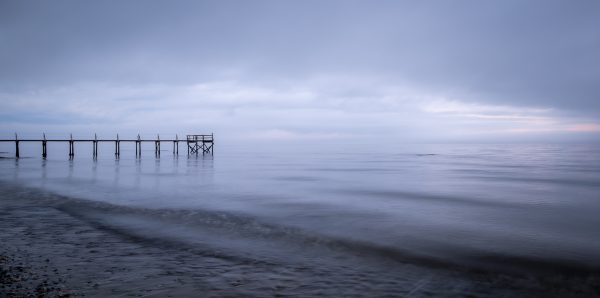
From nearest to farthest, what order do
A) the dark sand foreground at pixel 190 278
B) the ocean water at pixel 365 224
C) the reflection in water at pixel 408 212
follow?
1. the dark sand foreground at pixel 190 278
2. the ocean water at pixel 365 224
3. the reflection in water at pixel 408 212

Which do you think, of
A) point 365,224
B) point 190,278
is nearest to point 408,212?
point 365,224

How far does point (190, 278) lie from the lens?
22.3ft

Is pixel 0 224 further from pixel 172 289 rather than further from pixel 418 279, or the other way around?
pixel 418 279

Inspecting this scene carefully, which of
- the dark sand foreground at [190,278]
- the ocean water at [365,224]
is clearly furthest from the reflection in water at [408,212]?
the dark sand foreground at [190,278]

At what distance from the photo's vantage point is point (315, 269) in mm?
7641

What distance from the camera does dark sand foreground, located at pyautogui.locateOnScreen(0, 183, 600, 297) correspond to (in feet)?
20.2

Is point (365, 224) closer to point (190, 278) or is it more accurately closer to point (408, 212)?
point (408, 212)

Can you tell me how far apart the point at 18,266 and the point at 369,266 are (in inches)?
260

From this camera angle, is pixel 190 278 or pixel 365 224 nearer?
pixel 190 278

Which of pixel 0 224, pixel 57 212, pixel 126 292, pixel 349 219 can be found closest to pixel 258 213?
pixel 349 219

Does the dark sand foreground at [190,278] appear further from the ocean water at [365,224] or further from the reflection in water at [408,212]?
the reflection in water at [408,212]

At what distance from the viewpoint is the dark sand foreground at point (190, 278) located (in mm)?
6152

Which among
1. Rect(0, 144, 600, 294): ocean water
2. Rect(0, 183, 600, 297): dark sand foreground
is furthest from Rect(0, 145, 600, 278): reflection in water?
Rect(0, 183, 600, 297): dark sand foreground

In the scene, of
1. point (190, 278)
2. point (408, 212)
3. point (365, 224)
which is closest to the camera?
point (190, 278)
